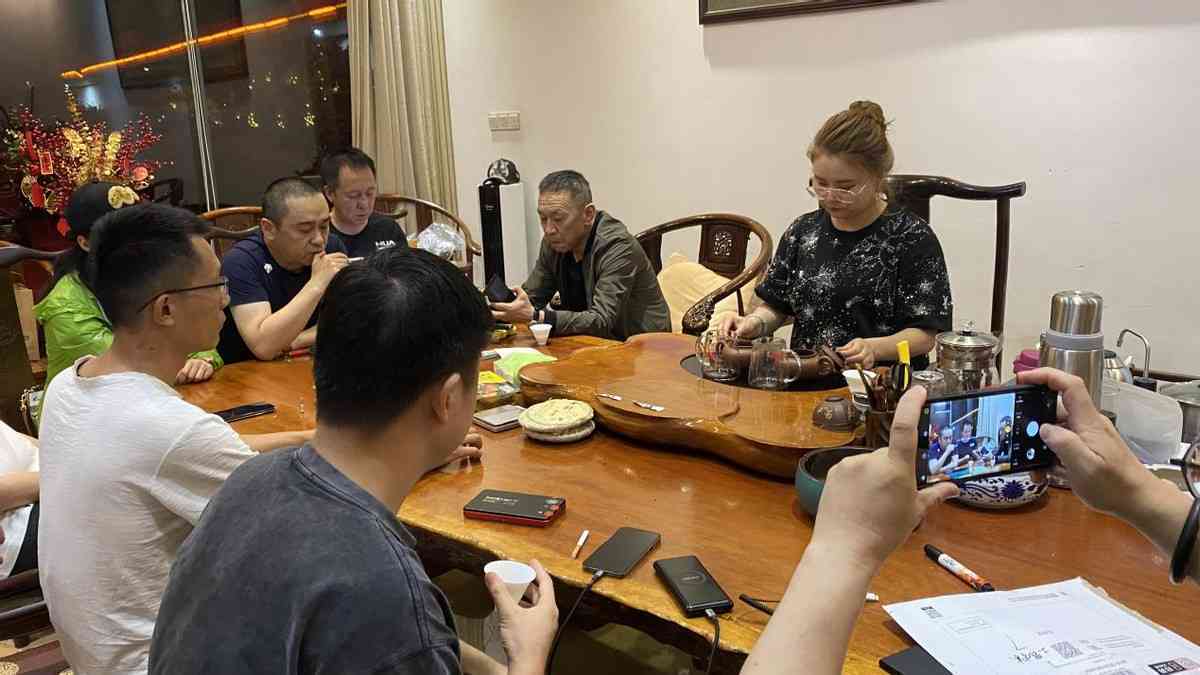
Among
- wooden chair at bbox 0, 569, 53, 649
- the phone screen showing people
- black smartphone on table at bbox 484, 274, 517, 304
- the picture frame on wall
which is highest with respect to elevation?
the picture frame on wall

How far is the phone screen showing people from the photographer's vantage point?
985 mm

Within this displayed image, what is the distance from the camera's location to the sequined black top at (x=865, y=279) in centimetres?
224

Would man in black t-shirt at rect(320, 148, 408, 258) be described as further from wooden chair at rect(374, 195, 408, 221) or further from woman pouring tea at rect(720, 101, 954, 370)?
woman pouring tea at rect(720, 101, 954, 370)

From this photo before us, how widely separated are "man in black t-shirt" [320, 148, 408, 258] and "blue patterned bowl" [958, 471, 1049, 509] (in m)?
2.33

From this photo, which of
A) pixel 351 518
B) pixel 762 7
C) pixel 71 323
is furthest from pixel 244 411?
pixel 762 7

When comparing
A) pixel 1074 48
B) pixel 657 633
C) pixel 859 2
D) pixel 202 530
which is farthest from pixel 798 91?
pixel 202 530

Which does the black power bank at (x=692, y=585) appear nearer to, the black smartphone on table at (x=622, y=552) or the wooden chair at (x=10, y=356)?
the black smartphone on table at (x=622, y=552)

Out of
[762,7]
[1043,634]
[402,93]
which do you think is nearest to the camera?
[1043,634]

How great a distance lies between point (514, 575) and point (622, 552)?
0.18 m

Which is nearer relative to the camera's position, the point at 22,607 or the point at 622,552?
the point at 622,552

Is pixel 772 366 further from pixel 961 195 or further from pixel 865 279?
pixel 961 195

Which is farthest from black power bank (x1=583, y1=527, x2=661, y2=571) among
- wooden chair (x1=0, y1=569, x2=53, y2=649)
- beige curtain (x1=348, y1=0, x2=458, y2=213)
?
beige curtain (x1=348, y1=0, x2=458, y2=213)

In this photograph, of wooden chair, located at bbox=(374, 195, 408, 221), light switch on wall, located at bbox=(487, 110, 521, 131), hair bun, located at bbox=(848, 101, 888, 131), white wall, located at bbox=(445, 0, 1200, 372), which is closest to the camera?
hair bun, located at bbox=(848, 101, 888, 131)

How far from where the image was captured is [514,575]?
44.8 inches
